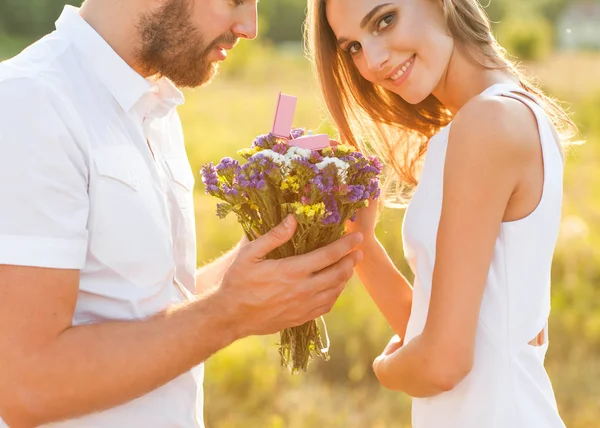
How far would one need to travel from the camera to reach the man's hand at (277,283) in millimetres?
2238

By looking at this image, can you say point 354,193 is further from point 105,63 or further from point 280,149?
point 105,63

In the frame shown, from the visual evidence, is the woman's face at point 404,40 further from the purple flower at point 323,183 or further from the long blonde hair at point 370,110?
the purple flower at point 323,183

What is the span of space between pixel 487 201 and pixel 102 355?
1028 millimetres

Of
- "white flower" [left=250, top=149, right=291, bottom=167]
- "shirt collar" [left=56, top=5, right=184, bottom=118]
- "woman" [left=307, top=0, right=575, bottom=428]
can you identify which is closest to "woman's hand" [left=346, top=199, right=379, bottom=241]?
"woman" [left=307, top=0, right=575, bottom=428]

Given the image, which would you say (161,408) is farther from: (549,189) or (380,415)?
(380,415)

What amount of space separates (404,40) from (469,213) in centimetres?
60

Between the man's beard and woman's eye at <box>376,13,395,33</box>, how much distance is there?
0.48m

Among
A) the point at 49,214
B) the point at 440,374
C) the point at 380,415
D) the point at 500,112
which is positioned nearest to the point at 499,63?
the point at 500,112

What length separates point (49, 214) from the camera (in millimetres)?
2066

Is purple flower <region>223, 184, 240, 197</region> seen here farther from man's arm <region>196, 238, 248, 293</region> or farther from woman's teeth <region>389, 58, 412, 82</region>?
man's arm <region>196, 238, 248, 293</region>

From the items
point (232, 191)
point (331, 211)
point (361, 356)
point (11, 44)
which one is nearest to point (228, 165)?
point (232, 191)

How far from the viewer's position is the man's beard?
2.49m

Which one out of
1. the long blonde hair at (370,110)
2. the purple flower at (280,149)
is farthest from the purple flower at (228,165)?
the long blonde hair at (370,110)

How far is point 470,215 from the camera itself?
2088 millimetres
